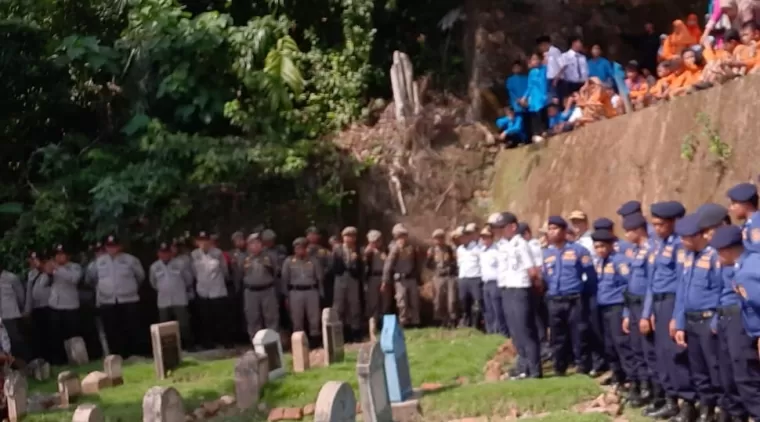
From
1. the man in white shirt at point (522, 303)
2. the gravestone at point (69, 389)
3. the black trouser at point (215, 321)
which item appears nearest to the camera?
the man in white shirt at point (522, 303)

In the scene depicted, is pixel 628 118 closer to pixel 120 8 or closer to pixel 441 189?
pixel 441 189

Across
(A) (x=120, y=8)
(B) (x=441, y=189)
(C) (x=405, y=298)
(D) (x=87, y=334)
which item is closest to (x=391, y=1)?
(B) (x=441, y=189)

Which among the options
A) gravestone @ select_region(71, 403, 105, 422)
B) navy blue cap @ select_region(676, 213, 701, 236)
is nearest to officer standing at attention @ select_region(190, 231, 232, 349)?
gravestone @ select_region(71, 403, 105, 422)

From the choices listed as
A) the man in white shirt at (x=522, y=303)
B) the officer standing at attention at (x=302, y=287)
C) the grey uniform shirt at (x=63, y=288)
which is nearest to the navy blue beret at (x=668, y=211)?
the man in white shirt at (x=522, y=303)

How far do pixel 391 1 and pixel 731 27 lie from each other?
24.5 ft

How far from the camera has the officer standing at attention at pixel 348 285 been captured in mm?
14172

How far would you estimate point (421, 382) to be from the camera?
9672 millimetres

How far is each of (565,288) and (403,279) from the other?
18.3 feet

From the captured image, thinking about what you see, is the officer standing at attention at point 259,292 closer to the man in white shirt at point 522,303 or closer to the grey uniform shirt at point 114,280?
the grey uniform shirt at point 114,280

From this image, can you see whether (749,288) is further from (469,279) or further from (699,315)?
(469,279)

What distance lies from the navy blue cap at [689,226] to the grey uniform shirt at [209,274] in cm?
832

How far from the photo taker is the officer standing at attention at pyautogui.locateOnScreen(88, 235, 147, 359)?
44.2 ft

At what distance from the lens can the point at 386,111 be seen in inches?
685

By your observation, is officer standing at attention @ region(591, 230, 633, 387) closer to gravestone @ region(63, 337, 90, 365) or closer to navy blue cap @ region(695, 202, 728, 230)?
navy blue cap @ region(695, 202, 728, 230)
